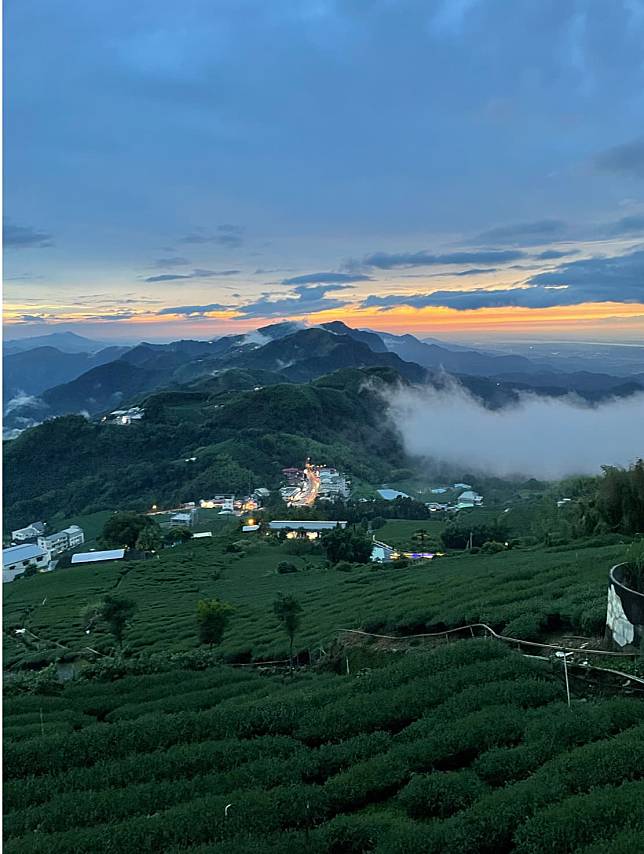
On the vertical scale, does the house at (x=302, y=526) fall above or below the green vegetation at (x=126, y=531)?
below

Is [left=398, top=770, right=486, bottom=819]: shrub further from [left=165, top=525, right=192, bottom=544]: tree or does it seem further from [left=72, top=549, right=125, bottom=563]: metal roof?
[left=165, top=525, right=192, bottom=544]: tree

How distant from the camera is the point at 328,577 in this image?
5138cm

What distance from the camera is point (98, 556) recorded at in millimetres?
85875

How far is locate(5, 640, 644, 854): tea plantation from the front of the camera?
6.97 m

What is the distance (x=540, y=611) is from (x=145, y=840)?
10.9 meters

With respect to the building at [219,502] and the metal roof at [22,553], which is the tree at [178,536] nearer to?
the metal roof at [22,553]

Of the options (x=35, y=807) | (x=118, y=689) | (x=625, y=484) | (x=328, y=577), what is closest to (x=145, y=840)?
(x=35, y=807)

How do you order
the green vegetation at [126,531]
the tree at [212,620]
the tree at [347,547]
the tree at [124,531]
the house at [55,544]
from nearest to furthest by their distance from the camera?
the tree at [212,620] → the tree at [347,547] → the green vegetation at [126,531] → the tree at [124,531] → the house at [55,544]

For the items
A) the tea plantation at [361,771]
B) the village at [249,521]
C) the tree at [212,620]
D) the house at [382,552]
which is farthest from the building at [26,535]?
the tea plantation at [361,771]

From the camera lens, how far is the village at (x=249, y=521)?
88500 millimetres

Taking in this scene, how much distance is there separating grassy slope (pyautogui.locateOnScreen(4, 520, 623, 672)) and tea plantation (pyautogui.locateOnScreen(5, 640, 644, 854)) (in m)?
4.65

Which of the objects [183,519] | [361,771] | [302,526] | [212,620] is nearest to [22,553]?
[183,519]

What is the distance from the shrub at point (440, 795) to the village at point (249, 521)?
56.0m

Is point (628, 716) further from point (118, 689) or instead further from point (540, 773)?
point (118, 689)
